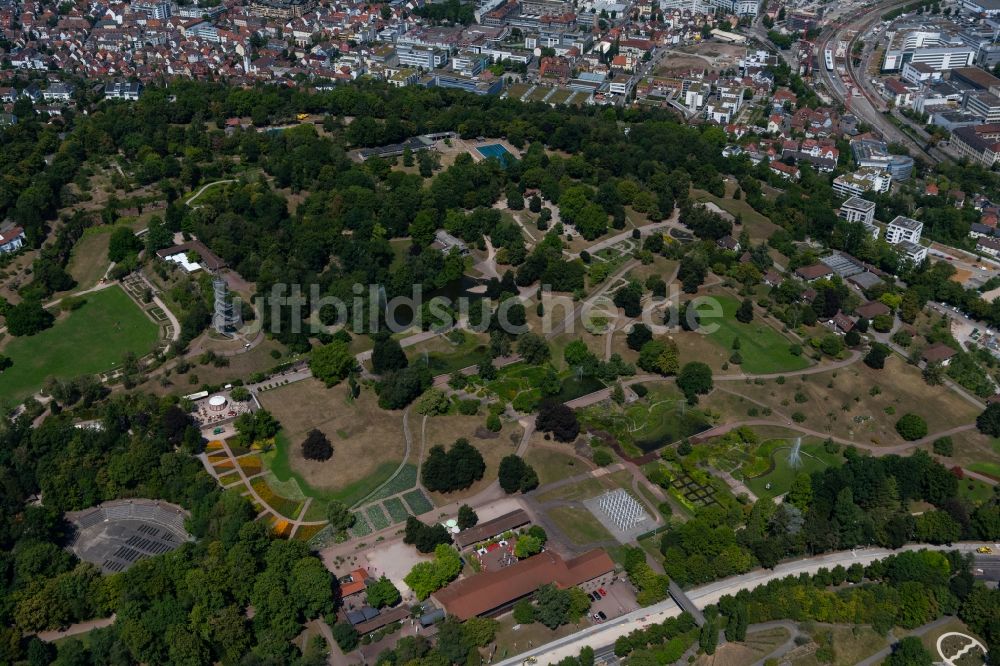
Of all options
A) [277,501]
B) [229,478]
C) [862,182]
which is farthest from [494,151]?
[277,501]

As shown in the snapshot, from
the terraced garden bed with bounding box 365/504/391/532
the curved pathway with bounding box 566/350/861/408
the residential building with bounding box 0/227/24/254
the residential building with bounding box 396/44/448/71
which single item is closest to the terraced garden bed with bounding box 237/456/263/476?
Result: the terraced garden bed with bounding box 365/504/391/532

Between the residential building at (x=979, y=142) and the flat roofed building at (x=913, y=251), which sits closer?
the flat roofed building at (x=913, y=251)

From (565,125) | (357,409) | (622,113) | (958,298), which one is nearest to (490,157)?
(565,125)

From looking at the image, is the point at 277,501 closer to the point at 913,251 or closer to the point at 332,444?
the point at 332,444

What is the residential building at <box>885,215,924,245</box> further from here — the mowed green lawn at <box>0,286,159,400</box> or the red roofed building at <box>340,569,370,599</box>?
A: the mowed green lawn at <box>0,286,159,400</box>

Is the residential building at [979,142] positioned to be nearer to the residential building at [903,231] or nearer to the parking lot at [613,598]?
the residential building at [903,231]

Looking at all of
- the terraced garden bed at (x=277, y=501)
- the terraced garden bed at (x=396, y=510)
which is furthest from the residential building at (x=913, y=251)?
the terraced garden bed at (x=277, y=501)

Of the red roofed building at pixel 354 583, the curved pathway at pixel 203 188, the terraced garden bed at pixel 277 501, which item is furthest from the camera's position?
the curved pathway at pixel 203 188
